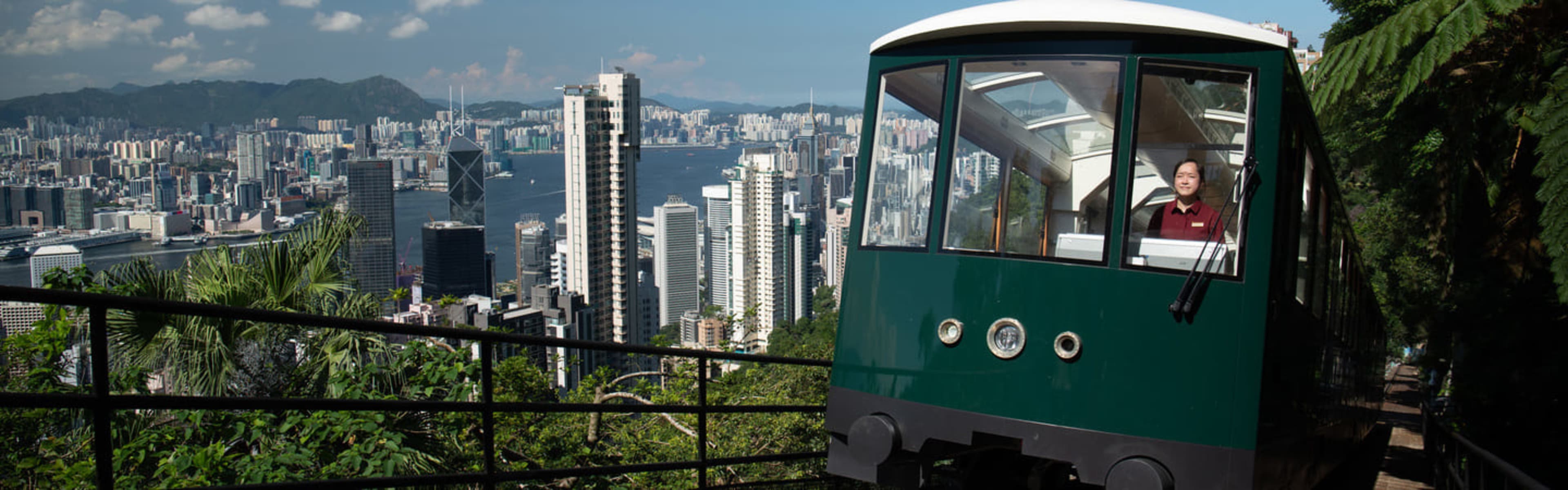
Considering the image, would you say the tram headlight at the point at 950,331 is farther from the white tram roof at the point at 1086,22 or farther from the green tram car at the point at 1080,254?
the white tram roof at the point at 1086,22

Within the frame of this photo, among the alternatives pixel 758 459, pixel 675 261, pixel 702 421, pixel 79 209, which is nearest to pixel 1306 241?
pixel 758 459

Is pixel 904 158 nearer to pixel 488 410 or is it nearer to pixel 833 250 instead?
pixel 488 410

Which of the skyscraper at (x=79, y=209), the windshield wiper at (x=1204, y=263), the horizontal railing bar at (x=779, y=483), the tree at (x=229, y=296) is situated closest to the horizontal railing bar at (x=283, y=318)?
the horizontal railing bar at (x=779, y=483)

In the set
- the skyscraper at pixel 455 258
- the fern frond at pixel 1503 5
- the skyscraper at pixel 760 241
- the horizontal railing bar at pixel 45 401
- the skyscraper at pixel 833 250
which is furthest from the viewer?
the skyscraper at pixel 760 241

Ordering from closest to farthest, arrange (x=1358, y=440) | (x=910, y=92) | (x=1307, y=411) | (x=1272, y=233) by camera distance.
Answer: (x=1272, y=233) → (x=910, y=92) → (x=1307, y=411) → (x=1358, y=440)

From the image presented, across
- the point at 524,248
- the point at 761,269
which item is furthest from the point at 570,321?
the point at 524,248

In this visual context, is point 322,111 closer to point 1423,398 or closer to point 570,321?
point 570,321
